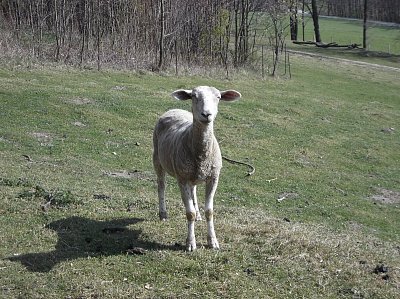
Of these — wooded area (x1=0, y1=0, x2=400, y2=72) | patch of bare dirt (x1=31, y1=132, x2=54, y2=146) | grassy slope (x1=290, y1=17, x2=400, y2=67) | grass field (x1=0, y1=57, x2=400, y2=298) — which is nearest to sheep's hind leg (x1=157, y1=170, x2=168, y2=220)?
grass field (x1=0, y1=57, x2=400, y2=298)

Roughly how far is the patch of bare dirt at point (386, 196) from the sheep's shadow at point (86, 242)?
26.5 feet

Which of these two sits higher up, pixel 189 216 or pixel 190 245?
pixel 189 216

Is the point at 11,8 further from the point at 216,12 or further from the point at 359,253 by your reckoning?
the point at 359,253

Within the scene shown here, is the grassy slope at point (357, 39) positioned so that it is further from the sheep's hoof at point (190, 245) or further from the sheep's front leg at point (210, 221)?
the sheep's hoof at point (190, 245)

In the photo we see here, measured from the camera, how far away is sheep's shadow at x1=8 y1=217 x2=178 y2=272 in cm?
693

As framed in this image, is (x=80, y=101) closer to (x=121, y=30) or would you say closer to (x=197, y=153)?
(x=121, y=30)

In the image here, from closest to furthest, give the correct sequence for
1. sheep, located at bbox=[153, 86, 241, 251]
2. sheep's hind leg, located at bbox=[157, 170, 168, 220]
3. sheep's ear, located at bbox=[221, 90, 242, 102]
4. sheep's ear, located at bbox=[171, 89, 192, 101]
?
sheep, located at bbox=[153, 86, 241, 251] < sheep's ear, located at bbox=[171, 89, 192, 101] < sheep's ear, located at bbox=[221, 90, 242, 102] < sheep's hind leg, located at bbox=[157, 170, 168, 220]

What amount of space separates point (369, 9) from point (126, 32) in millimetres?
65584

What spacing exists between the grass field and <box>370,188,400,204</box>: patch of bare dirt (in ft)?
0.24

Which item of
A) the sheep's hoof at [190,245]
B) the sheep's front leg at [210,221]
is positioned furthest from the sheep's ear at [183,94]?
the sheep's hoof at [190,245]

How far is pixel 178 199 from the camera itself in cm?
1075

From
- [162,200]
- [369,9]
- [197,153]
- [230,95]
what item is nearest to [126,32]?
[162,200]

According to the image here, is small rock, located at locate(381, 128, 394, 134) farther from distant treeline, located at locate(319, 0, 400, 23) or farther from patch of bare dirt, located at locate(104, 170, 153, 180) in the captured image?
distant treeline, located at locate(319, 0, 400, 23)

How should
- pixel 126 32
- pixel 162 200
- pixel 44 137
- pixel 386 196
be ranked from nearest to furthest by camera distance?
pixel 162 200, pixel 44 137, pixel 386 196, pixel 126 32
